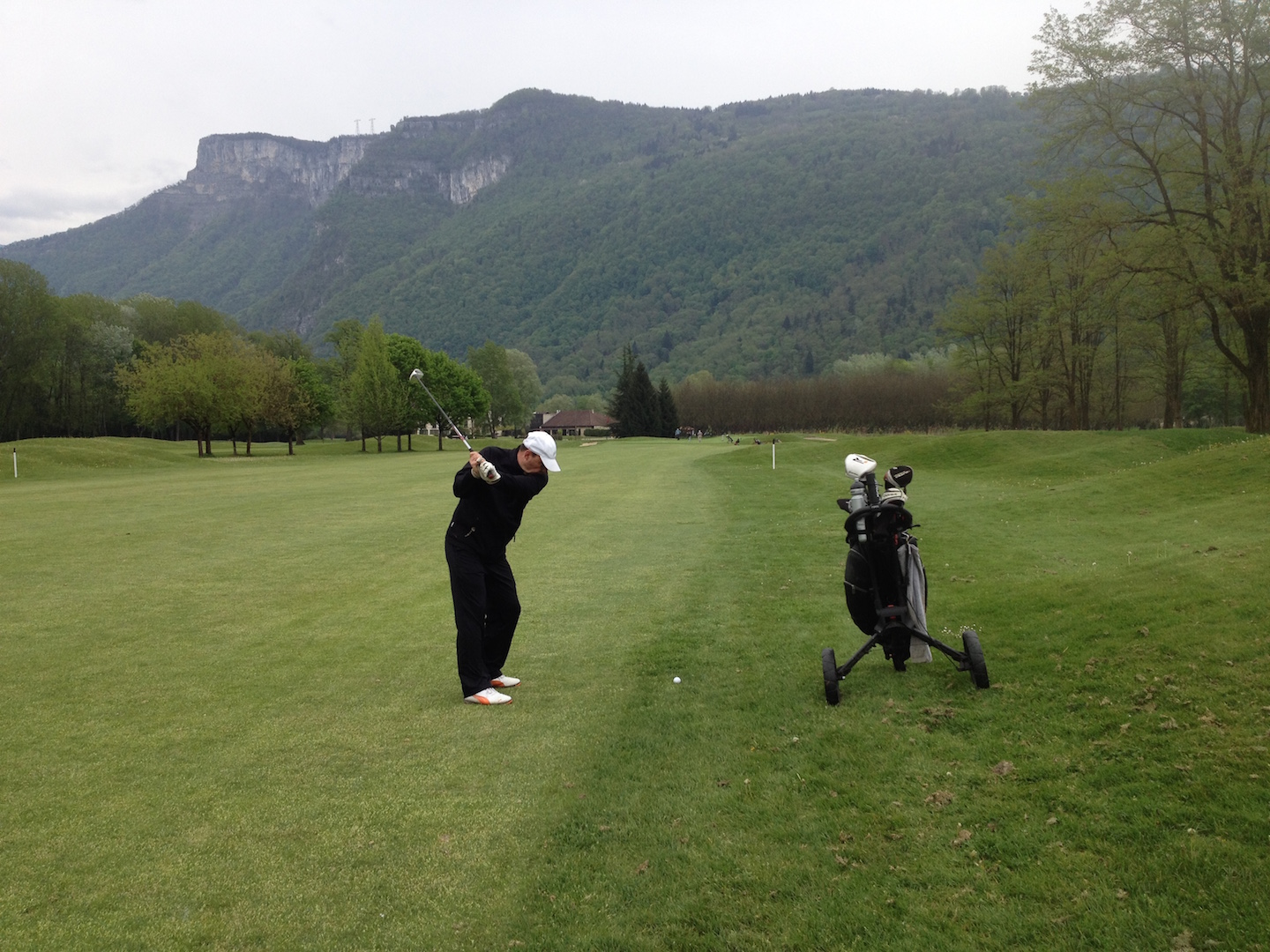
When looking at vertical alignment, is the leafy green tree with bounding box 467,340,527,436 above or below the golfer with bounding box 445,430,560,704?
above

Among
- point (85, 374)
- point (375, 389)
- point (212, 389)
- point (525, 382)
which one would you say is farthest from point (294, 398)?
point (525, 382)

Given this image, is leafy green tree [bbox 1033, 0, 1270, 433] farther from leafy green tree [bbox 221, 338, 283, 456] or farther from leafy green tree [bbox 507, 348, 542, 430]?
leafy green tree [bbox 507, 348, 542, 430]

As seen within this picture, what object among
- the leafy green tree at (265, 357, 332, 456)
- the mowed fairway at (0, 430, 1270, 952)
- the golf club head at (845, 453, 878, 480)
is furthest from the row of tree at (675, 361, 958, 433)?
the golf club head at (845, 453, 878, 480)

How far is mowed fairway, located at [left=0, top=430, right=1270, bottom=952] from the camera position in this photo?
401 centimetres

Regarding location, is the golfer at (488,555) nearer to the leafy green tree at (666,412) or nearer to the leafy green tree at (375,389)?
the leafy green tree at (375,389)

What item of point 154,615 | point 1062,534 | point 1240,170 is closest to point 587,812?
point 154,615

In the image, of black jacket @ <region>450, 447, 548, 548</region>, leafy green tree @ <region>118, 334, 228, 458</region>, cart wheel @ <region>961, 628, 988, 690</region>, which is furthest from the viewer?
leafy green tree @ <region>118, 334, 228, 458</region>

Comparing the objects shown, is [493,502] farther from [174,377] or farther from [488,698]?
[174,377]

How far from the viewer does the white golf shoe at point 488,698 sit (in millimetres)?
7430

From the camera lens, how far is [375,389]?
79812mm

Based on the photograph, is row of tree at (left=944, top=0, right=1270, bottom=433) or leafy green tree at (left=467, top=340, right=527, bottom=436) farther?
leafy green tree at (left=467, top=340, right=527, bottom=436)

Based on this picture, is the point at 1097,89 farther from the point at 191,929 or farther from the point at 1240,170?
the point at 191,929

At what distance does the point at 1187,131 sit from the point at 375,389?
2643 inches

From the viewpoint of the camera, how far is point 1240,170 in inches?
1134
